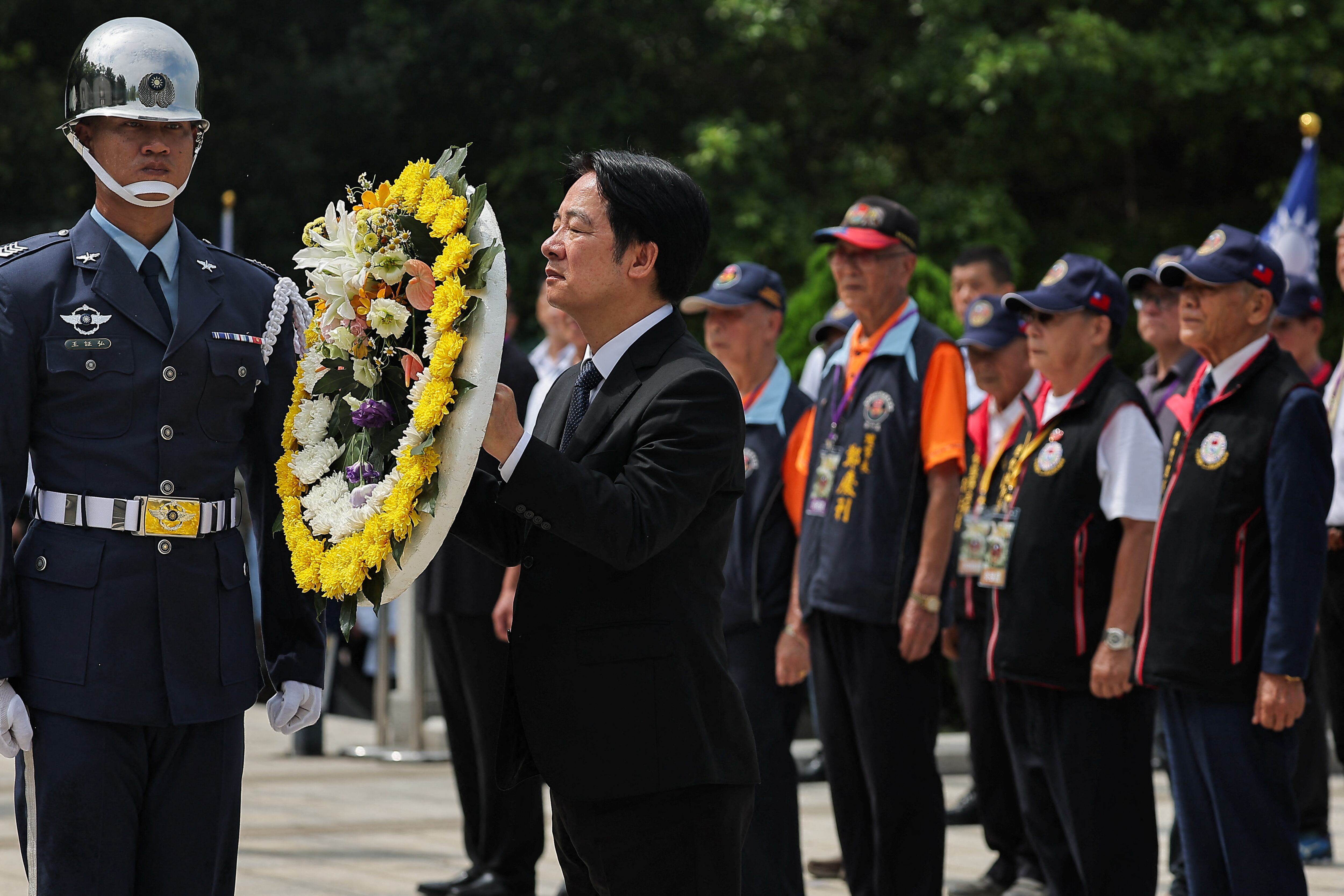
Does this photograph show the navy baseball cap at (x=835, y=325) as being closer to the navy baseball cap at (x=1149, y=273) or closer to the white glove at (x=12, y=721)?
the navy baseball cap at (x=1149, y=273)

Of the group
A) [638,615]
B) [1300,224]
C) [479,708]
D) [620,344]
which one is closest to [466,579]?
[479,708]

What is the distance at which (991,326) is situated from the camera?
7.38m

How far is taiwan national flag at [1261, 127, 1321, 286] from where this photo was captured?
Answer: 32.5 ft

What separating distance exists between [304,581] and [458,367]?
60 cm

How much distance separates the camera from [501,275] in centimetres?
335

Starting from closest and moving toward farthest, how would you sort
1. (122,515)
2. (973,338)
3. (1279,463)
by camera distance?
(122,515) < (1279,463) < (973,338)

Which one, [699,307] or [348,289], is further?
[699,307]

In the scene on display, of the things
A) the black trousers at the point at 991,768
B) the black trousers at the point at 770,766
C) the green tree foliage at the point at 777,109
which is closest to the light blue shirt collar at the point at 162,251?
the black trousers at the point at 770,766

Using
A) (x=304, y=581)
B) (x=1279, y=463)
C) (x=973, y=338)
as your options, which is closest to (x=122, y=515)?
(x=304, y=581)

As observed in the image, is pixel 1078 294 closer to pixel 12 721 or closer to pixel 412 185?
pixel 412 185

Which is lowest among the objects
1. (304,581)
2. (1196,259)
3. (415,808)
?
(415,808)

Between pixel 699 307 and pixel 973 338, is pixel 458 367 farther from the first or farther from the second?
pixel 973 338

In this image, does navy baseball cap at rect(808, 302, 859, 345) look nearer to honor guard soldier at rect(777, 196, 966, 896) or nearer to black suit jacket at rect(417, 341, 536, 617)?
black suit jacket at rect(417, 341, 536, 617)

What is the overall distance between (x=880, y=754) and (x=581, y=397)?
247cm
